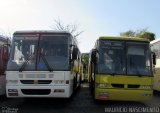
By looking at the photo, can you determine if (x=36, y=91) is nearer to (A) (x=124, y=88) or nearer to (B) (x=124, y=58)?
(A) (x=124, y=88)

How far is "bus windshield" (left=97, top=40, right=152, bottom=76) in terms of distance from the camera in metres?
17.0

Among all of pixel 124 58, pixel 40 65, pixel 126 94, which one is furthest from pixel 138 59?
pixel 40 65

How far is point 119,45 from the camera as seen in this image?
1750 centimetres

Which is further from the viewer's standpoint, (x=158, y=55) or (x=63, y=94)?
(x=158, y=55)

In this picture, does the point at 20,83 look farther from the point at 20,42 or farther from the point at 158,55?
the point at 158,55

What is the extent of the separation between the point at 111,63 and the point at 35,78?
3.37 meters

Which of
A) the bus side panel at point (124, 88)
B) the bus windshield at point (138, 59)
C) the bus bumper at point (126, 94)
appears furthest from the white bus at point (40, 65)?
the bus windshield at point (138, 59)

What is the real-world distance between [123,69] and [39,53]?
366 cm

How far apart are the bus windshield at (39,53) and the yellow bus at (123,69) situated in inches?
67.4

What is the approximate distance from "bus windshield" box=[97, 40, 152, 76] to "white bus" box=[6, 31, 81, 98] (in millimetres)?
1501

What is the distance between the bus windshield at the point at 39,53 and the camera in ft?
53.3

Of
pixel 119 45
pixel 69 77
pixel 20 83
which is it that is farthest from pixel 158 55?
pixel 20 83

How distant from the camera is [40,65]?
53.3 feet

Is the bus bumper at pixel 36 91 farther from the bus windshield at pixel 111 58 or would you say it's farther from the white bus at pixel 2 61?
the white bus at pixel 2 61
